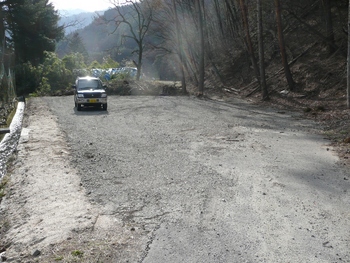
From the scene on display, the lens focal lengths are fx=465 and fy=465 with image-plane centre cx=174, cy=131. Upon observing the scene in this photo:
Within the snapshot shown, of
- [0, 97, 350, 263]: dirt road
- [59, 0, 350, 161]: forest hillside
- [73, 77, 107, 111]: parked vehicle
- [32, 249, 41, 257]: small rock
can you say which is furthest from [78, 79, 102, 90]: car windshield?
[32, 249, 41, 257]: small rock

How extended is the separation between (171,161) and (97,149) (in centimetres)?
291

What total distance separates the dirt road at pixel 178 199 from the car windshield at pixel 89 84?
10.0 meters

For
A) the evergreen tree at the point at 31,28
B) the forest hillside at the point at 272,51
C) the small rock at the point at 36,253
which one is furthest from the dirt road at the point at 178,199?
the evergreen tree at the point at 31,28

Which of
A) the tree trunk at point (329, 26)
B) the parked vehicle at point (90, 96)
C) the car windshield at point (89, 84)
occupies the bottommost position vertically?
the parked vehicle at point (90, 96)

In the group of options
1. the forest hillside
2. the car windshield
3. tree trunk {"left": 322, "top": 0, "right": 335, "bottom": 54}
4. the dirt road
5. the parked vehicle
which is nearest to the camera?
the dirt road

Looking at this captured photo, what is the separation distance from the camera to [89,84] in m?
26.0

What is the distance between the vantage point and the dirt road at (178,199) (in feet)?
20.1

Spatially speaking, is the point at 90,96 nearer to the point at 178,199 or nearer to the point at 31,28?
the point at 178,199

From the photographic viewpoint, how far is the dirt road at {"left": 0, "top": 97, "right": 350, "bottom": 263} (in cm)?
613

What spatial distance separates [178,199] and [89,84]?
18.7m

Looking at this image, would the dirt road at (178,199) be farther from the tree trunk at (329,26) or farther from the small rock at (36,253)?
the tree trunk at (329,26)

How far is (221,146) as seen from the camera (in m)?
13.5

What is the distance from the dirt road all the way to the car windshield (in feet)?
32.8

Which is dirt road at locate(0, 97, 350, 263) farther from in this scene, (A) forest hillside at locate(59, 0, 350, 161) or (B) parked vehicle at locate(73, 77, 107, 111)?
(B) parked vehicle at locate(73, 77, 107, 111)
